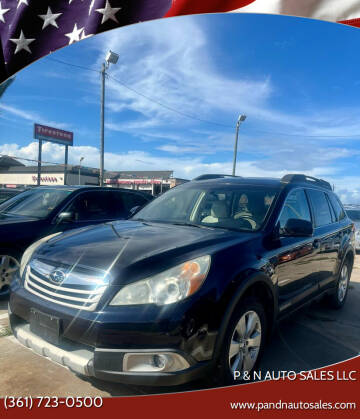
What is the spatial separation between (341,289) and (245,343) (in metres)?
2.71

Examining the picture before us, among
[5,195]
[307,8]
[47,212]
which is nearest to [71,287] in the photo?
[307,8]

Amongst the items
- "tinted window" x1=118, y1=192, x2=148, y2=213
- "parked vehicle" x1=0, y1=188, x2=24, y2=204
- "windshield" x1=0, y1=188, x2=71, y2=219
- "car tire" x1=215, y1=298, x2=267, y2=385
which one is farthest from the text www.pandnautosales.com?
"parked vehicle" x1=0, y1=188, x2=24, y2=204

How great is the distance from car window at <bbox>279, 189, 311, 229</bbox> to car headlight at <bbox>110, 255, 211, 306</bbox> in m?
1.30

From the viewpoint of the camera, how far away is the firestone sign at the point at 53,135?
261cm

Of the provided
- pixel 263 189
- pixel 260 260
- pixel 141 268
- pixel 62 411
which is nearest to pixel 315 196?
pixel 263 189

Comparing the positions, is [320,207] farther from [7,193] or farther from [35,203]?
[7,193]

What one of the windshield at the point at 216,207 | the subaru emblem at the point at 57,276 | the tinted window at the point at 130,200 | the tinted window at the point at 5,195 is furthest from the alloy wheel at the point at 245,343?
Result: the tinted window at the point at 5,195

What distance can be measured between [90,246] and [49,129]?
3.69ft

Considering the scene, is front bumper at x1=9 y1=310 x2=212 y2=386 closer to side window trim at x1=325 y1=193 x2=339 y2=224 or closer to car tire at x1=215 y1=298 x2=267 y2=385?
car tire at x1=215 y1=298 x2=267 y2=385

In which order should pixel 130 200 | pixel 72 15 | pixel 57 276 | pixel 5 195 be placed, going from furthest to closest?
pixel 130 200 < pixel 5 195 < pixel 72 15 < pixel 57 276

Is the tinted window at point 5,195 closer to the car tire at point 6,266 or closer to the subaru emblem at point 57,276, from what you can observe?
the car tire at point 6,266

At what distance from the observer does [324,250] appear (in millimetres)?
3572

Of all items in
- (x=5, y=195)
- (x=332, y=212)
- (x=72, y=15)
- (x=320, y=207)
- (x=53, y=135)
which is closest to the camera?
(x=53, y=135)

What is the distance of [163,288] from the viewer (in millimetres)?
1849
